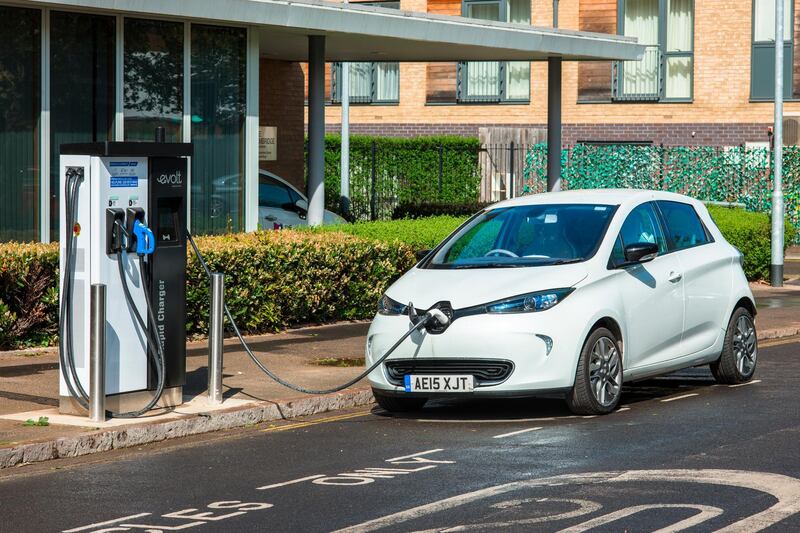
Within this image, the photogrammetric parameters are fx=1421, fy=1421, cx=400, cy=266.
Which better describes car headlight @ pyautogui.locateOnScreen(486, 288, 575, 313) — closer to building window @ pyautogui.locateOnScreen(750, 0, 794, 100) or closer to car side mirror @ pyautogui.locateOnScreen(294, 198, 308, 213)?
car side mirror @ pyautogui.locateOnScreen(294, 198, 308, 213)

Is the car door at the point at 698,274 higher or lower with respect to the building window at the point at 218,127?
lower

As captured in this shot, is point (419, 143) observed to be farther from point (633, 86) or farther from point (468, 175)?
point (633, 86)

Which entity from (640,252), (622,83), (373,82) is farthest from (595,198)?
(373,82)

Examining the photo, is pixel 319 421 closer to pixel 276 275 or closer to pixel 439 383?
pixel 439 383

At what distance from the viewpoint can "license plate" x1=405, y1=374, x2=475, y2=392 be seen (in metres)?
10.2

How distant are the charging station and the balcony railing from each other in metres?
27.0

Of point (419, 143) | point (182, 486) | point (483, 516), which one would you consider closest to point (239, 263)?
point (182, 486)

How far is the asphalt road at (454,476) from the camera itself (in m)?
7.23

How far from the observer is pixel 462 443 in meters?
9.52

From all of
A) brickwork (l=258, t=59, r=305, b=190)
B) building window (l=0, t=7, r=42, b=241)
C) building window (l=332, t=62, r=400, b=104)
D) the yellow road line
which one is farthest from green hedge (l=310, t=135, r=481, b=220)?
the yellow road line

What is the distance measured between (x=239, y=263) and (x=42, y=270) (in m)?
2.22

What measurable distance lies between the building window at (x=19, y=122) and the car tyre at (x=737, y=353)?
719 centimetres

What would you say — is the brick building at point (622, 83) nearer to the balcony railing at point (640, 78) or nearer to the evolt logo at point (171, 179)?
the balcony railing at point (640, 78)

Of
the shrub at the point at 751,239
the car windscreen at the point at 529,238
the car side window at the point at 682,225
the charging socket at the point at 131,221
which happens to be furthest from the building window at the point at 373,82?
the charging socket at the point at 131,221
